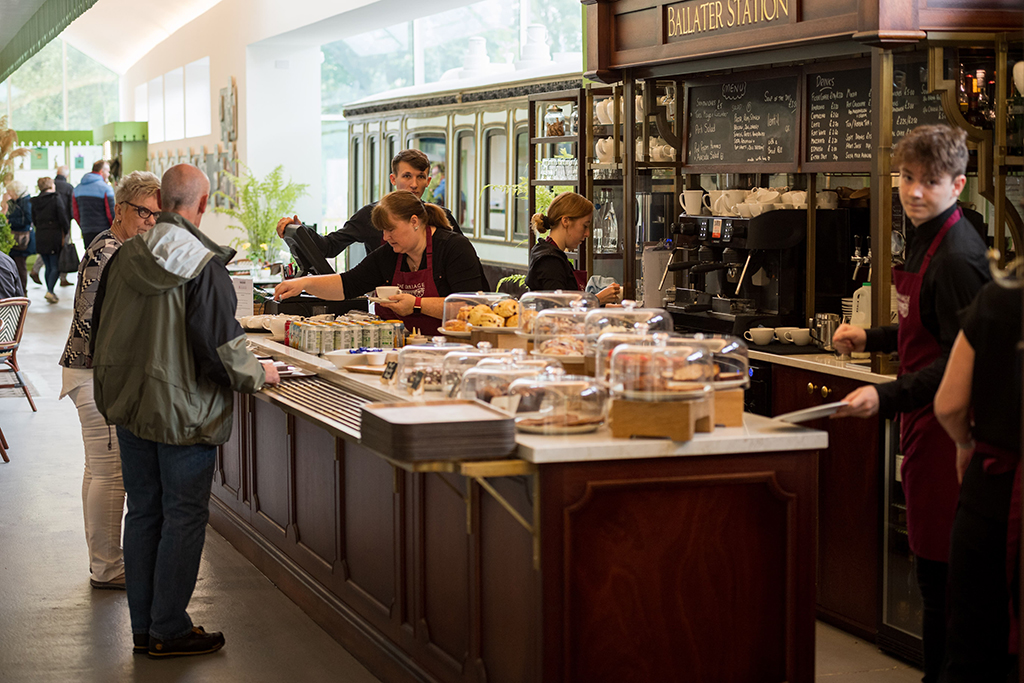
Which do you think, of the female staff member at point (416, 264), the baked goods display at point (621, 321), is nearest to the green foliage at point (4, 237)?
the female staff member at point (416, 264)

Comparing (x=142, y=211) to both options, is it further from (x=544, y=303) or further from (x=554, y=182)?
(x=554, y=182)

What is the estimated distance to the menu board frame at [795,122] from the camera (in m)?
5.50

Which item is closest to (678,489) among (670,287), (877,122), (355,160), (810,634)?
(810,634)

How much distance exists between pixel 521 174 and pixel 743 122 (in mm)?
3689

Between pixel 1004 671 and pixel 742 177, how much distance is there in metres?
3.41

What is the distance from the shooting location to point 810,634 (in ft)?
10.4

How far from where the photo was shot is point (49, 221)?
55.9 ft

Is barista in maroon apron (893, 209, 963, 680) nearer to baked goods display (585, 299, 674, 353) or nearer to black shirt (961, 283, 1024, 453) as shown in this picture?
black shirt (961, 283, 1024, 453)

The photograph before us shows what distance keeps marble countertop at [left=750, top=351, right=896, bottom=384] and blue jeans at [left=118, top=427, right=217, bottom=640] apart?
2186mm

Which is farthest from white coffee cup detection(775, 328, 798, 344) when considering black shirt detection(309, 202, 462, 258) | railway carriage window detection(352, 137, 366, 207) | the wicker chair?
railway carriage window detection(352, 137, 366, 207)

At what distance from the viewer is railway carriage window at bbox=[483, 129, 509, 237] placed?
984 cm

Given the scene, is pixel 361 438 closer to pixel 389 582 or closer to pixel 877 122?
pixel 389 582

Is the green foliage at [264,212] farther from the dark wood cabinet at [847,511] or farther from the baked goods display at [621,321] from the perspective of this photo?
the baked goods display at [621,321]

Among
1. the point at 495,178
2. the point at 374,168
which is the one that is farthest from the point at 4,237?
the point at 495,178
